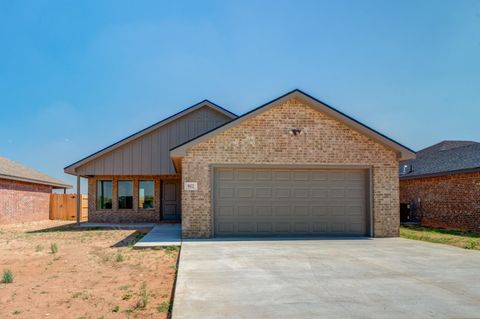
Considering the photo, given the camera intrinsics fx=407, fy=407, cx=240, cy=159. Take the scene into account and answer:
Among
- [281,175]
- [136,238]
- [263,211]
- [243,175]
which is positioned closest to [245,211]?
[263,211]

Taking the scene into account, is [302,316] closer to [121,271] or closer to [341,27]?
[121,271]

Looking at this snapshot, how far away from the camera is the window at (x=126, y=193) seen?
71.9 ft

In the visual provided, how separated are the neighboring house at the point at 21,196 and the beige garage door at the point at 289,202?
14416mm

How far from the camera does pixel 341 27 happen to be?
14.3 metres

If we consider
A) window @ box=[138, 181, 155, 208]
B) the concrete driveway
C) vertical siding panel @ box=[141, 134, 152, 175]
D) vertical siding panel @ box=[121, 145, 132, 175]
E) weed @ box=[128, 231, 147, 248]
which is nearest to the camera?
the concrete driveway

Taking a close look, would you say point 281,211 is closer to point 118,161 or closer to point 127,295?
point 127,295

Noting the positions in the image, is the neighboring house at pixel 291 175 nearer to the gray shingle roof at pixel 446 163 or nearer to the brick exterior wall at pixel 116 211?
the gray shingle roof at pixel 446 163

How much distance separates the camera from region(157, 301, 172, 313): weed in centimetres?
580

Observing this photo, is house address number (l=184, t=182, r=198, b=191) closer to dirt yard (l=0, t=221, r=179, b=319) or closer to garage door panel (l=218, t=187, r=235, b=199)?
garage door panel (l=218, t=187, r=235, b=199)

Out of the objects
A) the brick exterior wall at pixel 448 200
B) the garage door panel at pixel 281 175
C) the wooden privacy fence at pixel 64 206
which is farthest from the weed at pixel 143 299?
the wooden privacy fence at pixel 64 206

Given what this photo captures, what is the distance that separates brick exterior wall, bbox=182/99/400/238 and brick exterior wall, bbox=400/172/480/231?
6.35 meters

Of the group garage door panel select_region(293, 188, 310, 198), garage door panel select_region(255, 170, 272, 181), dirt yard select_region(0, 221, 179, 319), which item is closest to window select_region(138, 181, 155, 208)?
dirt yard select_region(0, 221, 179, 319)

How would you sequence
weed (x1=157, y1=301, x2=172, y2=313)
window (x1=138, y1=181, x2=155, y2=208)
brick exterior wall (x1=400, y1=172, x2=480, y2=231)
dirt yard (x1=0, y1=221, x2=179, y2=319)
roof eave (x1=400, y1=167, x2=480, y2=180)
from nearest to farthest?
weed (x1=157, y1=301, x2=172, y2=313) < dirt yard (x1=0, y1=221, x2=179, y2=319) < roof eave (x1=400, y1=167, x2=480, y2=180) < brick exterior wall (x1=400, y1=172, x2=480, y2=231) < window (x1=138, y1=181, x2=155, y2=208)

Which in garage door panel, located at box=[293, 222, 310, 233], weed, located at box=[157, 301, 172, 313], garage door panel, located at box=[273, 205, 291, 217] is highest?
garage door panel, located at box=[273, 205, 291, 217]
